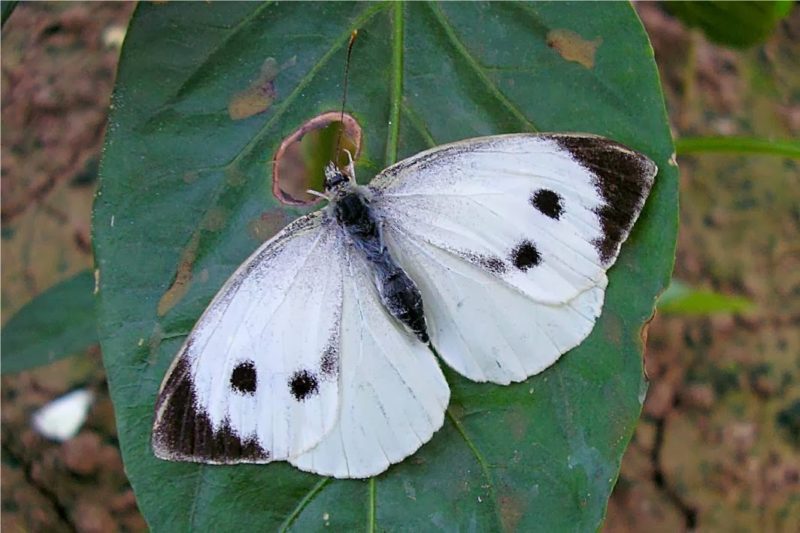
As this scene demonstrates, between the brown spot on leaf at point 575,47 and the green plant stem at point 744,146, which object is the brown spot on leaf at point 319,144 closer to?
the brown spot on leaf at point 575,47

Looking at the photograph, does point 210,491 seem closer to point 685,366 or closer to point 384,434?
point 384,434

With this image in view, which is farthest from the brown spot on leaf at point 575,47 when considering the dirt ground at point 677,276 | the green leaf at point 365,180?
the dirt ground at point 677,276

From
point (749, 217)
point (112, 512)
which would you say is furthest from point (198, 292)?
point (749, 217)

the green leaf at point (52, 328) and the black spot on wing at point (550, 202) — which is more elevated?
the black spot on wing at point (550, 202)

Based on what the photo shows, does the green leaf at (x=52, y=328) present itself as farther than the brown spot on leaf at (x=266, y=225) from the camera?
Yes

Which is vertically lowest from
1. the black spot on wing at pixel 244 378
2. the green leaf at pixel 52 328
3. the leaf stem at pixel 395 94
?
the green leaf at pixel 52 328

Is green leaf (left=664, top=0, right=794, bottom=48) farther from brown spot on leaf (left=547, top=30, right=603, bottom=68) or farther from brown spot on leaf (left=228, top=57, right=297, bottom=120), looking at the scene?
A: brown spot on leaf (left=228, top=57, right=297, bottom=120)

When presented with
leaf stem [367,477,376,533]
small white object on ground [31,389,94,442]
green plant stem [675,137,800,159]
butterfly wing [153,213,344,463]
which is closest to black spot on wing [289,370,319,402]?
butterfly wing [153,213,344,463]
